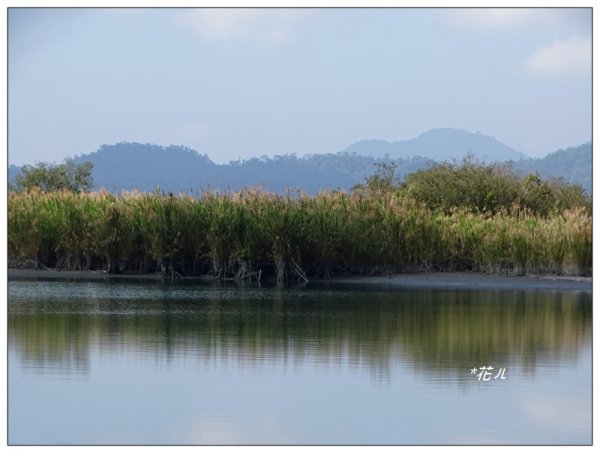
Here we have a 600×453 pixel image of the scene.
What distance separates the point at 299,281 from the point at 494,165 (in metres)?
14.5

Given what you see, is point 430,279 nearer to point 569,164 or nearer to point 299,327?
point 299,327

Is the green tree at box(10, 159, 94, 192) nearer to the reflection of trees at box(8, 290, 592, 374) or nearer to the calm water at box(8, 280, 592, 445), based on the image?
the calm water at box(8, 280, 592, 445)

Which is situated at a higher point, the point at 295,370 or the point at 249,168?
the point at 249,168

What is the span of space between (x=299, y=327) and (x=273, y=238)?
746 centimetres

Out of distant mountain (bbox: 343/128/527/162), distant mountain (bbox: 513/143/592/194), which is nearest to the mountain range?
distant mountain (bbox: 513/143/592/194)

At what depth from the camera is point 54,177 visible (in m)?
42.4

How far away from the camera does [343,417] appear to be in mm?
9781

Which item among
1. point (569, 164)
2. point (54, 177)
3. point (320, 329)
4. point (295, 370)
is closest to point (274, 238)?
point (320, 329)

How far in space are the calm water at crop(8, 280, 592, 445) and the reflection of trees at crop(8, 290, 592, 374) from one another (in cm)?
3

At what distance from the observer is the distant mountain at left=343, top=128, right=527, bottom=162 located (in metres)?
131

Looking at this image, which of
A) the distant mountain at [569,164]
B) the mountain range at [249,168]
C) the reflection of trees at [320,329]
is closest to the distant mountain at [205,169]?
the mountain range at [249,168]

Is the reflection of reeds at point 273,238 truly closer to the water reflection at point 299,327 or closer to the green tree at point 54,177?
the water reflection at point 299,327

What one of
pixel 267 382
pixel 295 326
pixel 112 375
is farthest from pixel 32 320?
pixel 267 382

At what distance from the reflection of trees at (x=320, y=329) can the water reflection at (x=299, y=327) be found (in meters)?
0.01
